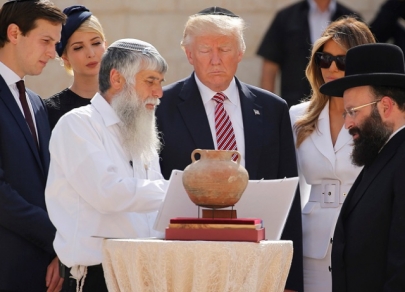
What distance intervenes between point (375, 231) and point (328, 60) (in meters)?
1.64

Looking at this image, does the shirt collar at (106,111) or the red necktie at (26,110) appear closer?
the shirt collar at (106,111)

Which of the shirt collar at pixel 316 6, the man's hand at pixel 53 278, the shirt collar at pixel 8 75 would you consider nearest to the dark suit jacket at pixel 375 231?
the man's hand at pixel 53 278

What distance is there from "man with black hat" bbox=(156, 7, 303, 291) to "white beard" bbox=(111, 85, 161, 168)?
0.49 metres

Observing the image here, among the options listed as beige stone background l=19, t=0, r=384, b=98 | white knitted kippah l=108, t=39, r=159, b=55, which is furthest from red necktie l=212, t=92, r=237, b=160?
beige stone background l=19, t=0, r=384, b=98

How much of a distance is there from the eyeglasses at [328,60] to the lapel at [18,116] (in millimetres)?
1826

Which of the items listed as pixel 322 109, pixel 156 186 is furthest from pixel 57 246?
pixel 322 109

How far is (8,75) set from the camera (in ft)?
21.8

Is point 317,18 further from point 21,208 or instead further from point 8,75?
point 21,208

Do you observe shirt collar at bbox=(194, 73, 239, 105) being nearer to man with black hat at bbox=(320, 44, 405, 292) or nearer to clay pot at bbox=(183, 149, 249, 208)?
man with black hat at bbox=(320, 44, 405, 292)

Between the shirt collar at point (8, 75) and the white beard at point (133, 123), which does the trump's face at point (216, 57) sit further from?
the shirt collar at point (8, 75)

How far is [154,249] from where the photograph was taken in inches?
208

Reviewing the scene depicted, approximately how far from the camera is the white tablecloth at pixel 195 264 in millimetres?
5223

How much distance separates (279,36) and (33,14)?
253 centimetres

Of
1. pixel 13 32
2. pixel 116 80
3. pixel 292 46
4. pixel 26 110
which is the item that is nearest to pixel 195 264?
pixel 116 80
